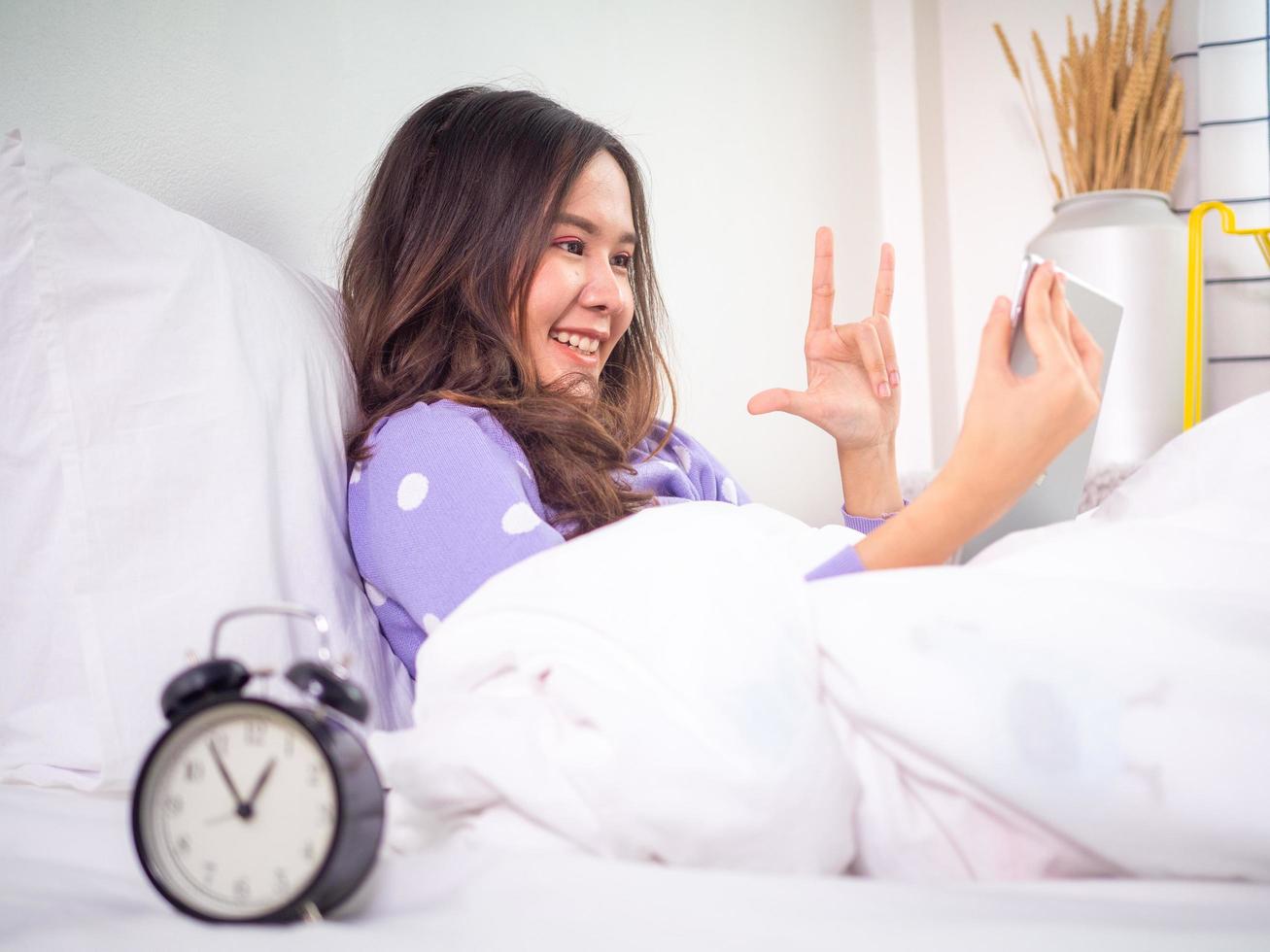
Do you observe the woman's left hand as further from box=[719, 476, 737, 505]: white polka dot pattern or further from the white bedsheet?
the white bedsheet

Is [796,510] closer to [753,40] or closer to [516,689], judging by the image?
[753,40]

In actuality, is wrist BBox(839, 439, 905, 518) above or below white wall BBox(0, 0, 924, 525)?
below

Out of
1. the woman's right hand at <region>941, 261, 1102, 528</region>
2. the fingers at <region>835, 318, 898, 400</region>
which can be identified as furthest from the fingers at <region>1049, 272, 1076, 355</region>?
the fingers at <region>835, 318, 898, 400</region>

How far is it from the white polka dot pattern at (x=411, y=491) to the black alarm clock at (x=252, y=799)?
1.31 ft

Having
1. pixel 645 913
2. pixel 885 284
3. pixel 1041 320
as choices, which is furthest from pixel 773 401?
pixel 645 913

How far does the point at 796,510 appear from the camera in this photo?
226cm

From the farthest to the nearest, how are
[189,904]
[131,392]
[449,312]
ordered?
[449,312]
[131,392]
[189,904]

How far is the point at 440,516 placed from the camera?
0.82 metres

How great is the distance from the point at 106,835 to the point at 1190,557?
59 centimetres

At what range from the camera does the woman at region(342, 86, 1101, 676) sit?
0.71 m

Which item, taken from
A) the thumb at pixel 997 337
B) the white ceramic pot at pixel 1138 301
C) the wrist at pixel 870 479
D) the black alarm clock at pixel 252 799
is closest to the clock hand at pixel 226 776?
the black alarm clock at pixel 252 799

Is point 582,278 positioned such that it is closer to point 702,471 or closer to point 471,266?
point 471,266

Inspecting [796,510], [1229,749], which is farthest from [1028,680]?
[796,510]

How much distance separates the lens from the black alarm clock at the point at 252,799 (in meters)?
0.41
